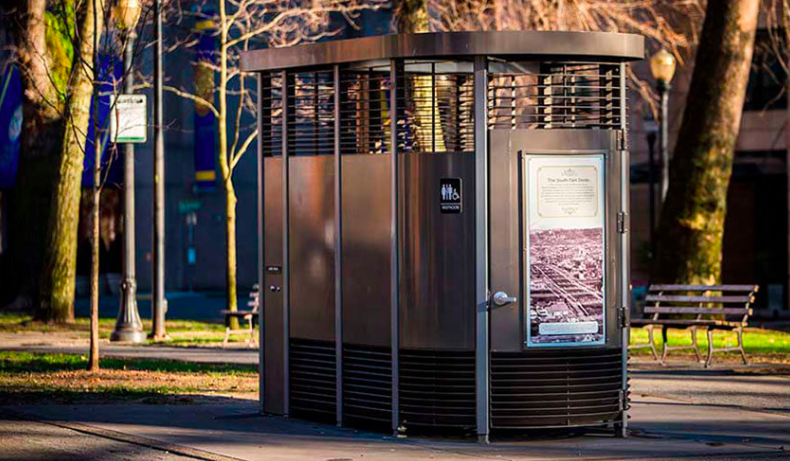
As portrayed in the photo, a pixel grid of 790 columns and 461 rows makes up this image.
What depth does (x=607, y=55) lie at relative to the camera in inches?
456

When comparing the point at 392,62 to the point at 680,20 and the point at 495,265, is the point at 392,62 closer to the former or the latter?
the point at 495,265

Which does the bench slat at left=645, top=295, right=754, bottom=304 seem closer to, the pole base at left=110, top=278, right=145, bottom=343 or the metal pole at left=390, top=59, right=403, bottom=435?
the metal pole at left=390, top=59, right=403, bottom=435

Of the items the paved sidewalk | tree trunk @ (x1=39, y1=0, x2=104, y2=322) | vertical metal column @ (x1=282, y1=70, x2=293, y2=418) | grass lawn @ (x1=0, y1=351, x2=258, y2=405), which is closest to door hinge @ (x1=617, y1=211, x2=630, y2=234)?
the paved sidewalk

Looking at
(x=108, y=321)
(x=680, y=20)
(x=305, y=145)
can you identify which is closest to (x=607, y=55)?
(x=305, y=145)

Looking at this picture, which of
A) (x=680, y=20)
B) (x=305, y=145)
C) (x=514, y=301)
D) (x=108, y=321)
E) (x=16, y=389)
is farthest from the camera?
(x=680, y=20)

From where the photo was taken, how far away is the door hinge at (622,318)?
39.0ft

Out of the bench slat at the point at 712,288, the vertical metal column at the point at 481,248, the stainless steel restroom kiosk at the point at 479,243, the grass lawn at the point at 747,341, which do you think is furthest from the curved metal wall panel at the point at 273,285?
the grass lawn at the point at 747,341

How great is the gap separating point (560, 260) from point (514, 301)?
1.59 ft

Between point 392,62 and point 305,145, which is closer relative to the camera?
point 392,62

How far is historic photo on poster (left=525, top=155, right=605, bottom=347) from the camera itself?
1160 centimetres

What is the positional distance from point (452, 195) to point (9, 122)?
2801 centimetres

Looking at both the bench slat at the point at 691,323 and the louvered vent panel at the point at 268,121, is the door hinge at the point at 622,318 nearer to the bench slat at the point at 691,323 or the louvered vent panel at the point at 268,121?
the louvered vent panel at the point at 268,121

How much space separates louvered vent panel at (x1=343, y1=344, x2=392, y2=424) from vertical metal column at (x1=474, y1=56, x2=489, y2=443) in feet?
2.56

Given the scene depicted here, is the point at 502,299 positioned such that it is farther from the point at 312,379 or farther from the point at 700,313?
the point at 700,313
